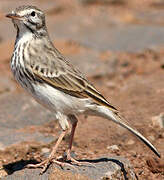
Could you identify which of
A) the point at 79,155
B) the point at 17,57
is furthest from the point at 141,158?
the point at 17,57

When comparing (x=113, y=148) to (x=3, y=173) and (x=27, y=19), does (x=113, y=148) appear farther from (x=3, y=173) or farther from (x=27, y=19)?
(x=27, y=19)

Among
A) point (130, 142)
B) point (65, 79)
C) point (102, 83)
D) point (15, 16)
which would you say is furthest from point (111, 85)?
point (15, 16)

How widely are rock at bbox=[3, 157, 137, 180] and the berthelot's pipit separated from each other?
0.35 feet

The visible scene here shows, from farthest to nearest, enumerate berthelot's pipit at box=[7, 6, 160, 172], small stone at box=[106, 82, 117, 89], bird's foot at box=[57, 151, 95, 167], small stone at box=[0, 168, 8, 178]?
small stone at box=[106, 82, 117, 89], small stone at box=[0, 168, 8, 178], bird's foot at box=[57, 151, 95, 167], berthelot's pipit at box=[7, 6, 160, 172]

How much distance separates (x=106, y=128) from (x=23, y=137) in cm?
122

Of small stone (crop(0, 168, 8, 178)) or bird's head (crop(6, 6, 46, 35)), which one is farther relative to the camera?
small stone (crop(0, 168, 8, 178))

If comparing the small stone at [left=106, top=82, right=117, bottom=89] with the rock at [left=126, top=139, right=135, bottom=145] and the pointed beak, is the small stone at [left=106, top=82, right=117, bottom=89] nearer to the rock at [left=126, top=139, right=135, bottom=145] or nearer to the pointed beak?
the rock at [left=126, top=139, right=135, bottom=145]

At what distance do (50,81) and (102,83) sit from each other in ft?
12.7

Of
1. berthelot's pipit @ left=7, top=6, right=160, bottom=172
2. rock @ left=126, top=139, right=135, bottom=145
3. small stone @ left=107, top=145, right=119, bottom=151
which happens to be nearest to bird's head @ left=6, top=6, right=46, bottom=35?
berthelot's pipit @ left=7, top=6, right=160, bottom=172

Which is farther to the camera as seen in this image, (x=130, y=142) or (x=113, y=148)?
(x=130, y=142)

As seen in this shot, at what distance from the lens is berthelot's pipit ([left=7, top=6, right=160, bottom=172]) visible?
232 inches

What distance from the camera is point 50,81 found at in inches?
235

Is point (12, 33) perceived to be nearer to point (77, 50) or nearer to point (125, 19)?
point (77, 50)

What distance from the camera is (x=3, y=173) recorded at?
638 cm
